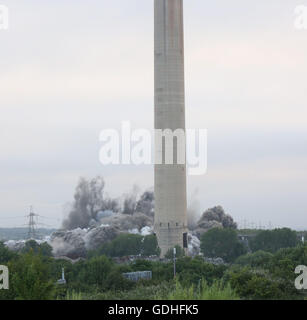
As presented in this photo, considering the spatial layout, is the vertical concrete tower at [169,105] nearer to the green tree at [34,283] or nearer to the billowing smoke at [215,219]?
the billowing smoke at [215,219]

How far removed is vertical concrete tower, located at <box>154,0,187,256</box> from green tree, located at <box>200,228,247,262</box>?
541 inches

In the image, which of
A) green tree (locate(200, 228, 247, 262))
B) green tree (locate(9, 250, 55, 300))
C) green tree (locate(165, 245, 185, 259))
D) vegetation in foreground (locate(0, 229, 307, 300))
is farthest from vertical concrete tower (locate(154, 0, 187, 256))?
green tree (locate(9, 250, 55, 300))

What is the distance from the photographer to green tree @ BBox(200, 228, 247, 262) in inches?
4363

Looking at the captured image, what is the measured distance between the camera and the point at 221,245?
4360 inches

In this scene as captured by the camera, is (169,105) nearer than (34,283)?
No

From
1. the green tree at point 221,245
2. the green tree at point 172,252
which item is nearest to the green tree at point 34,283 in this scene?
the green tree at point 172,252

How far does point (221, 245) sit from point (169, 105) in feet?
93.5

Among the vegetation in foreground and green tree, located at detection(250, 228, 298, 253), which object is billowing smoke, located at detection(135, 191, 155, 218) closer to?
green tree, located at detection(250, 228, 298, 253)

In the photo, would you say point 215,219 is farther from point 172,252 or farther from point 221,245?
point 172,252

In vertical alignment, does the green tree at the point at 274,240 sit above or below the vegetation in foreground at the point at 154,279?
below

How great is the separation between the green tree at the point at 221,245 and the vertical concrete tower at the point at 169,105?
13.7m

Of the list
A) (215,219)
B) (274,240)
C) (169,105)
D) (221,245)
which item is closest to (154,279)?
(169,105)

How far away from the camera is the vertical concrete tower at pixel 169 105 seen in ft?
314

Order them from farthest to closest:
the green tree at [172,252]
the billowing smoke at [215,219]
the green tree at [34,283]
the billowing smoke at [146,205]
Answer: the billowing smoke at [146,205] < the billowing smoke at [215,219] < the green tree at [172,252] < the green tree at [34,283]
